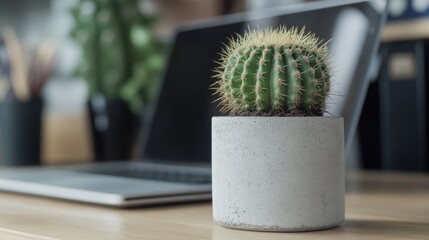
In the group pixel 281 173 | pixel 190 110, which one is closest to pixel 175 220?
pixel 281 173

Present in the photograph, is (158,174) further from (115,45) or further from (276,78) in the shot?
(115,45)

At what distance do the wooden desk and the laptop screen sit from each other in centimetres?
16

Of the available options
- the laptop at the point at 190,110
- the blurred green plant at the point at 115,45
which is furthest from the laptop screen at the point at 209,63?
the blurred green plant at the point at 115,45

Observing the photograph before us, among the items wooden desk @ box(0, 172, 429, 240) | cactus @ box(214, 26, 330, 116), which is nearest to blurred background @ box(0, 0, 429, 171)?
wooden desk @ box(0, 172, 429, 240)

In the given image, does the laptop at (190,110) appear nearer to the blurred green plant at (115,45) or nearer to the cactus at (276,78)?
the cactus at (276,78)

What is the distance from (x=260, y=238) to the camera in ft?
1.94

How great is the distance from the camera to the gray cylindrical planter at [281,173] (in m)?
0.62

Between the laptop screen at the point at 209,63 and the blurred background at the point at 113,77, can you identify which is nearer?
the laptop screen at the point at 209,63

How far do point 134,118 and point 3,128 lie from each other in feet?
0.96

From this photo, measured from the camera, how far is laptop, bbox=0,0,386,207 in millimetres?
864

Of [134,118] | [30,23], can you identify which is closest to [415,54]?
[134,118]

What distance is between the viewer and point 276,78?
62 cm

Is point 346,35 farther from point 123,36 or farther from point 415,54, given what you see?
point 123,36

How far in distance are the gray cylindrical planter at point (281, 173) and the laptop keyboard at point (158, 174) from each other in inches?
12.2
